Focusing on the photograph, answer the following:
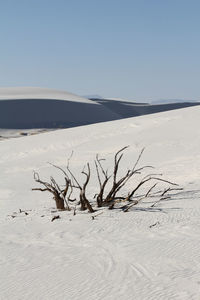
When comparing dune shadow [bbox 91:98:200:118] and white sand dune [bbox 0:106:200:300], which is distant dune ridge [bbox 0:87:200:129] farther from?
white sand dune [bbox 0:106:200:300]

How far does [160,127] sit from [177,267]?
30.4 feet

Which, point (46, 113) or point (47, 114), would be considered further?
point (46, 113)

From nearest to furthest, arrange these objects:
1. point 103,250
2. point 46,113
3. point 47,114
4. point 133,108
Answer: point 103,250 → point 47,114 → point 46,113 → point 133,108

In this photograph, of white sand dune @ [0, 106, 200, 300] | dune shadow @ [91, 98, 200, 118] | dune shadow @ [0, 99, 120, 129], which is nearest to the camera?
white sand dune @ [0, 106, 200, 300]

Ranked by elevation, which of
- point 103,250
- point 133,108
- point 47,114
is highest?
point 103,250

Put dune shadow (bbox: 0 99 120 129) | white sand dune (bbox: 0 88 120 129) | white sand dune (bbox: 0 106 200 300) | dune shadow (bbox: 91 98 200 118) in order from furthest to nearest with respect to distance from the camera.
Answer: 1. dune shadow (bbox: 91 98 200 118)
2. white sand dune (bbox: 0 88 120 129)
3. dune shadow (bbox: 0 99 120 129)
4. white sand dune (bbox: 0 106 200 300)

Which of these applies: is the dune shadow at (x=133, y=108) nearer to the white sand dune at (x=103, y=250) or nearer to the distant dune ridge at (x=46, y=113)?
the distant dune ridge at (x=46, y=113)

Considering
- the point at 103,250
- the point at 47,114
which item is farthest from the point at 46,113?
the point at 103,250

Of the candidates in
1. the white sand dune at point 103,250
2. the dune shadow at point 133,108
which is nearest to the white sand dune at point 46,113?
the dune shadow at point 133,108

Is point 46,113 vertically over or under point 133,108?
over

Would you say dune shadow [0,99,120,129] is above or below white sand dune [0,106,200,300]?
below

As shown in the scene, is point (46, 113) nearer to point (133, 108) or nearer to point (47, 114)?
point (47, 114)

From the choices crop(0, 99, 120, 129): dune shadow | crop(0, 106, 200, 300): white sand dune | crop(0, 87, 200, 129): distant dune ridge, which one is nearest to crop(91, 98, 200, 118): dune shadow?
crop(0, 87, 200, 129): distant dune ridge

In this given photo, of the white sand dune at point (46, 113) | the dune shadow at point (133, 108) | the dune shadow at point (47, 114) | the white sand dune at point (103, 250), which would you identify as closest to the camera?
the white sand dune at point (103, 250)
